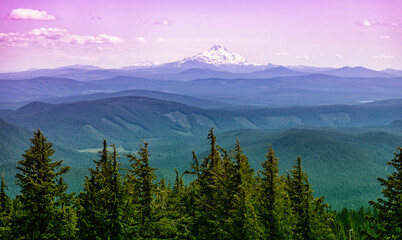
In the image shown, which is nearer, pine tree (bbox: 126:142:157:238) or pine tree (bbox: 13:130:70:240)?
pine tree (bbox: 13:130:70:240)

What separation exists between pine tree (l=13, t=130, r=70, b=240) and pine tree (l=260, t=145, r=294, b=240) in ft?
61.3

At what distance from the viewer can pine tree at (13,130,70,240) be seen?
122 feet

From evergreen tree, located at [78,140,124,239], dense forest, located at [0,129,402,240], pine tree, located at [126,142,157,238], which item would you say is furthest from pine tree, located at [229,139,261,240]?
evergreen tree, located at [78,140,124,239]

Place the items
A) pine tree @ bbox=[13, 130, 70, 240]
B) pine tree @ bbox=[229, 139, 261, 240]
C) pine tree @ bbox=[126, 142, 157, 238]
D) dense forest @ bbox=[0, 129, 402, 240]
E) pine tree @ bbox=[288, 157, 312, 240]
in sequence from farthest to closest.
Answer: pine tree @ bbox=[288, 157, 312, 240], pine tree @ bbox=[126, 142, 157, 238], pine tree @ bbox=[229, 139, 261, 240], dense forest @ bbox=[0, 129, 402, 240], pine tree @ bbox=[13, 130, 70, 240]

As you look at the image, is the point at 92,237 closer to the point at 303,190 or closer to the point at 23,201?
the point at 23,201

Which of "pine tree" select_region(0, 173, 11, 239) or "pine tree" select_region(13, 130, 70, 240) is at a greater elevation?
"pine tree" select_region(13, 130, 70, 240)

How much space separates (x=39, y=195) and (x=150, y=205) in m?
9.83

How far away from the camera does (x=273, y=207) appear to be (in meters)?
41.7

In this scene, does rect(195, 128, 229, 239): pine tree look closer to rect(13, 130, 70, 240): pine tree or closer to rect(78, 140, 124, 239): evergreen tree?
rect(78, 140, 124, 239): evergreen tree

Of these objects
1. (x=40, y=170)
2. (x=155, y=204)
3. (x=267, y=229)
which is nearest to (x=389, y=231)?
(x=267, y=229)

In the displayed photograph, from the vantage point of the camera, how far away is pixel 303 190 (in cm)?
4572

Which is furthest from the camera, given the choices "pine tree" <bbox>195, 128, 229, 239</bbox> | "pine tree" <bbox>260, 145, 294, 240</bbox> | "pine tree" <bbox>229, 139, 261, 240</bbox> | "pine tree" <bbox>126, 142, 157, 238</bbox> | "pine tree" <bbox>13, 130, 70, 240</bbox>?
"pine tree" <bbox>260, 145, 294, 240</bbox>

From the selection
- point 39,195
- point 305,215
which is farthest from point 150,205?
point 305,215

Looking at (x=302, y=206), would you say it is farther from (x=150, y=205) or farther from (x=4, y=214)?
(x=4, y=214)
